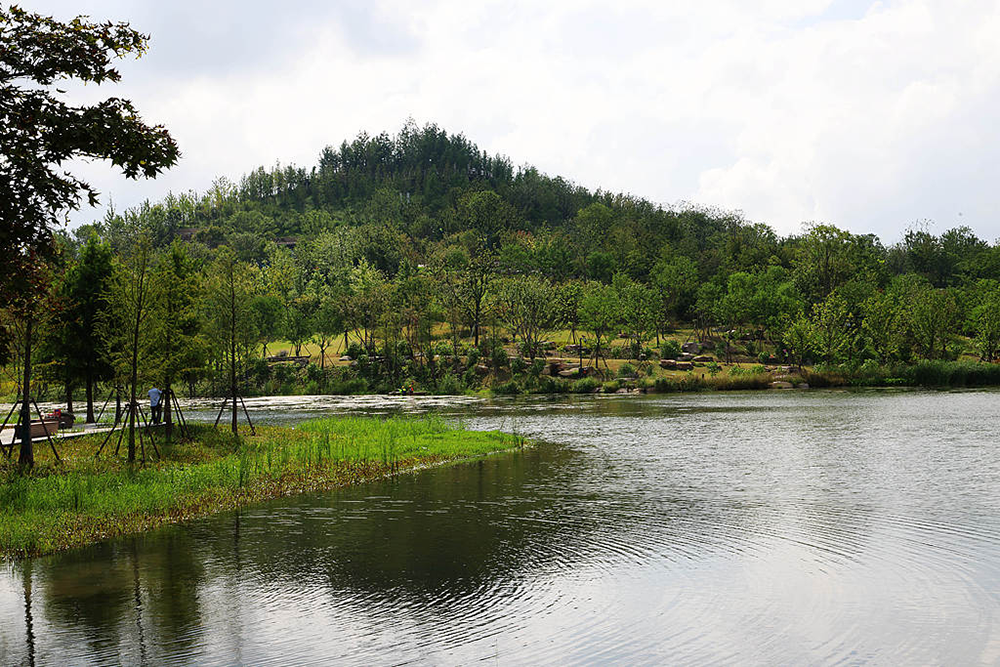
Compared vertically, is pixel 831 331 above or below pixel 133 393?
above

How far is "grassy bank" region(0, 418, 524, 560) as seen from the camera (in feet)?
65.1

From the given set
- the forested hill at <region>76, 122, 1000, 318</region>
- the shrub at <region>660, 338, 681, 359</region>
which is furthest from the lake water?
the forested hill at <region>76, 122, 1000, 318</region>

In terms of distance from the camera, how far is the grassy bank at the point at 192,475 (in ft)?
65.1

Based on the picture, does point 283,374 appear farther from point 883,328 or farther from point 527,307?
point 883,328

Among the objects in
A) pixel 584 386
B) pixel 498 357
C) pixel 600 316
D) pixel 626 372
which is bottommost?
pixel 584 386

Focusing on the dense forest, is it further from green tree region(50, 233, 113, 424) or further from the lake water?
the lake water

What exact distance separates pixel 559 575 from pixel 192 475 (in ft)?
47.8

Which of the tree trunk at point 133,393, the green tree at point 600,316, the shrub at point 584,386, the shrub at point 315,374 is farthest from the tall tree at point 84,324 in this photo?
the green tree at point 600,316

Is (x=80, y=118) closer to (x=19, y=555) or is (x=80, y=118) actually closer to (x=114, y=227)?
(x=19, y=555)

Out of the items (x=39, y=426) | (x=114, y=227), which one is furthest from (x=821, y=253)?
(x=114, y=227)

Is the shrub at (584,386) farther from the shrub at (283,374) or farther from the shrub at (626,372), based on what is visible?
the shrub at (283,374)

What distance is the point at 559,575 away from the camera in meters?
16.4

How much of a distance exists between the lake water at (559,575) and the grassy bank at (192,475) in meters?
1.24

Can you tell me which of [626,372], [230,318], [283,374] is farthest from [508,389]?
[230,318]
